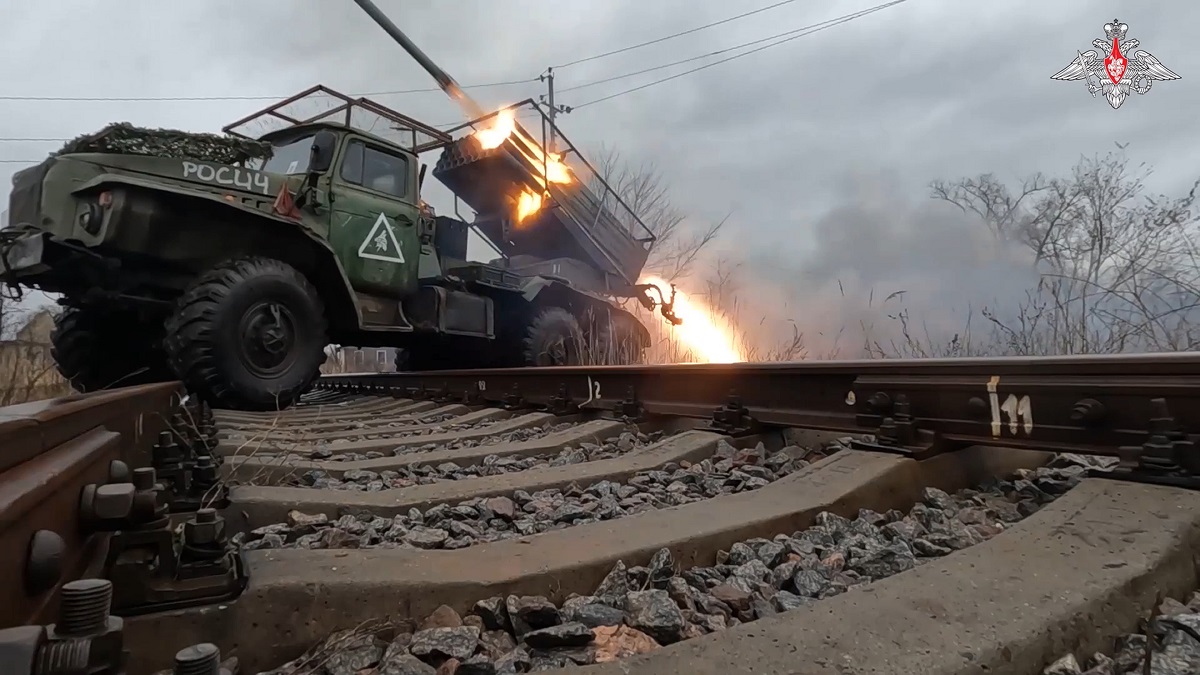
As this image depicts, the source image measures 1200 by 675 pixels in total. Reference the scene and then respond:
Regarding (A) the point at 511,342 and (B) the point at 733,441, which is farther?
(A) the point at 511,342

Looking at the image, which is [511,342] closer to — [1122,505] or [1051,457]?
[1051,457]

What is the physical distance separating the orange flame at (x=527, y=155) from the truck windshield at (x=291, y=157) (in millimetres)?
2425

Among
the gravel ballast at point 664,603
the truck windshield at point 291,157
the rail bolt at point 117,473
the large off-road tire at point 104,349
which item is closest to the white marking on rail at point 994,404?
the gravel ballast at point 664,603

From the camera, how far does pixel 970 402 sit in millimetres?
1981

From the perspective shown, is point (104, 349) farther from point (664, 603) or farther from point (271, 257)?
point (664, 603)

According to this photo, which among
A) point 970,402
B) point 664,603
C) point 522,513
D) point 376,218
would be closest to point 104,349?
point 376,218

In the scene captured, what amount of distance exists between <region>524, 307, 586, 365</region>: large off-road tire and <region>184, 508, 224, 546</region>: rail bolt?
6047mm

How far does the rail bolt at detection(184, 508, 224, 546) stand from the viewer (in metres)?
1.10

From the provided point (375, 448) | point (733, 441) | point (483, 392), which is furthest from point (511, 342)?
point (733, 441)

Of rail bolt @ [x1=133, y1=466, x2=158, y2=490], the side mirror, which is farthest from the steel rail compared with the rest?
the side mirror

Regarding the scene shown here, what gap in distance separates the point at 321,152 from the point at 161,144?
3.46ft

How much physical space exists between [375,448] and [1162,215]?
701 cm

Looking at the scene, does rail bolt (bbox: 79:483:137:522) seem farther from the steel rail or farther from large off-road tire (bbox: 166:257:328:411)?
large off-road tire (bbox: 166:257:328:411)

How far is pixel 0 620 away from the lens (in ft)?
2.41
